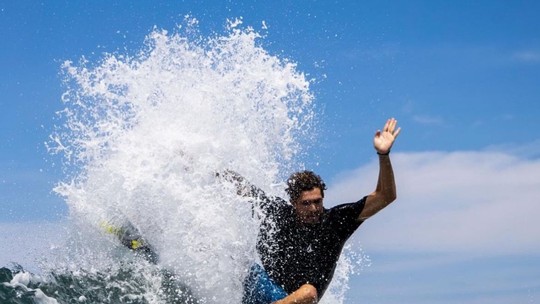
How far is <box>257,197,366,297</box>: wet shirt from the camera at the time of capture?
7.90m

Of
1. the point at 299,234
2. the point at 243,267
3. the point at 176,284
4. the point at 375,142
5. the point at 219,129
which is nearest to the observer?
the point at 375,142

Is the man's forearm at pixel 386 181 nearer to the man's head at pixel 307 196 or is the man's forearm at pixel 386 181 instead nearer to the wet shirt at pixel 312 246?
the wet shirt at pixel 312 246

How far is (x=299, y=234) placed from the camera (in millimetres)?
7965

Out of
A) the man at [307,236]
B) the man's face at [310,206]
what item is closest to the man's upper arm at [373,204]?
the man at [307,236]

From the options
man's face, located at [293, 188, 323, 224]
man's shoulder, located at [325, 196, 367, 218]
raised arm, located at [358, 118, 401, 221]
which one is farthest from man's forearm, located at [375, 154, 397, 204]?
man's face, located at [293, 188, 323, 224]

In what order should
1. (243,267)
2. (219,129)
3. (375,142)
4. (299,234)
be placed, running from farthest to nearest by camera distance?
(219,129) → (243,267) → (299,234) → (375,142)

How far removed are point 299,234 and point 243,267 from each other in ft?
3.65

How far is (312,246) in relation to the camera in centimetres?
791

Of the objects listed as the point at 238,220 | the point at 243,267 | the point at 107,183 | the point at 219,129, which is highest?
the point at 219,129

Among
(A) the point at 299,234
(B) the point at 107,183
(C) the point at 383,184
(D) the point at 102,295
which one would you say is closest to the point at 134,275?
(D) the point at 102,295

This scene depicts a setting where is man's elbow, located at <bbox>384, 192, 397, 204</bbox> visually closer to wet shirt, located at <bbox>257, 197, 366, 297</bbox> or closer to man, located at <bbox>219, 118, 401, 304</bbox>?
man, located at <bbox>219, 118, 401, 304</bbox>

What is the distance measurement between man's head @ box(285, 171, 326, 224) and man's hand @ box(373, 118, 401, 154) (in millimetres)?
911

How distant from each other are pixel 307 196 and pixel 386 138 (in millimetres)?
1158

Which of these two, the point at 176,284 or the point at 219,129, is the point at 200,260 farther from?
the point at 219,129
